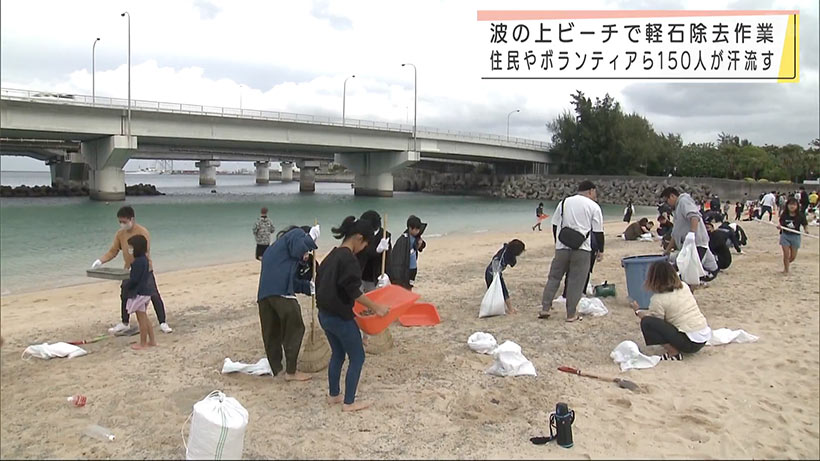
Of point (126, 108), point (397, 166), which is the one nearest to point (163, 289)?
point (126, 108)

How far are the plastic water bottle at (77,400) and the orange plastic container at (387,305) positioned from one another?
2226 mm

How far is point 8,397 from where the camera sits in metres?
4.52

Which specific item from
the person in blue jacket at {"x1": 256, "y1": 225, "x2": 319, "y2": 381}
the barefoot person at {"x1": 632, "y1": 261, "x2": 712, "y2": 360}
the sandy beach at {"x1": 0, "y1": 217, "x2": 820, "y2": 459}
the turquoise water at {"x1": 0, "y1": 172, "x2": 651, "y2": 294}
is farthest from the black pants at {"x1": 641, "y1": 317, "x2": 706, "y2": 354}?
the turquoise water at {"x1": 0, "y1": 172, "x2": 651, "y2": 294}

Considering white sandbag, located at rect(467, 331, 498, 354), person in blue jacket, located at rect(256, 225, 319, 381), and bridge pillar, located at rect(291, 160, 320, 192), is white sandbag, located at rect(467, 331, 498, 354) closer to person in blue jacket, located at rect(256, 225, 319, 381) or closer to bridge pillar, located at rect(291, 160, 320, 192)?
person in blue jacket, located at rect(256, 225, 319, 381)

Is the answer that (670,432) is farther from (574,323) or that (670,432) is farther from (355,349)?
(574,323)

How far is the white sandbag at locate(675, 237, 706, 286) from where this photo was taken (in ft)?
24.7

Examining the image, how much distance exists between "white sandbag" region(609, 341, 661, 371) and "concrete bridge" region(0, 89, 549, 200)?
2956 cm

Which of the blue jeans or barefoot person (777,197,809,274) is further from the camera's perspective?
barefoot person (777,197,809,274)

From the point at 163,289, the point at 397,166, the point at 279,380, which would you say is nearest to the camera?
the point at 279,380

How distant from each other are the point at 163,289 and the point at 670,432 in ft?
29.9

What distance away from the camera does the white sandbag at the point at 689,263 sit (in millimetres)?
7531

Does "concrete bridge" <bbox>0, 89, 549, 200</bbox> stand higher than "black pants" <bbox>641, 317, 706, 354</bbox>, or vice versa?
"concrete bridge" <bbox>0, 89, 549, 200</bbox>

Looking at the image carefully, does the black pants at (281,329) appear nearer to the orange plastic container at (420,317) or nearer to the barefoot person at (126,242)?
the barefoot person at (126,242)

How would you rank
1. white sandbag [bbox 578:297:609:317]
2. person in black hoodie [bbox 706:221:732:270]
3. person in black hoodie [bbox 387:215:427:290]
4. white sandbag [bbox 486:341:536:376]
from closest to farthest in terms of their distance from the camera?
1. white sandbag [bbox 486:341:536:376]
2. person in black hoodie [bbox 387:215:427:290]
3. white sandbag [bbox 578:297:609:317]
4. person in black hoodie [bbox 706:221:732:270]
